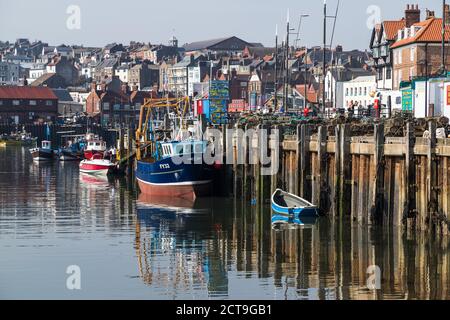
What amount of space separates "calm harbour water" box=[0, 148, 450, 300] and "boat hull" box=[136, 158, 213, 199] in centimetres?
234

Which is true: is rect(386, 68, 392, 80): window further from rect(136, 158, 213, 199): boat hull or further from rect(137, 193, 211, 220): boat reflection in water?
rect(137, 193, 211, 220): boat reflection in water

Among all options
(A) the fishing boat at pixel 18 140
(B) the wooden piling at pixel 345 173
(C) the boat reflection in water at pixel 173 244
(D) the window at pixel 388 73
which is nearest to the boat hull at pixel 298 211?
(B) the wooden piling at pixel 345 173

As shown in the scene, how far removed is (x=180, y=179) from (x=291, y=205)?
1295 cm

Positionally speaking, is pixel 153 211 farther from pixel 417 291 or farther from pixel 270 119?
pixel 417 291

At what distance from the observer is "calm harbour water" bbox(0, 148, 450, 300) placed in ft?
106

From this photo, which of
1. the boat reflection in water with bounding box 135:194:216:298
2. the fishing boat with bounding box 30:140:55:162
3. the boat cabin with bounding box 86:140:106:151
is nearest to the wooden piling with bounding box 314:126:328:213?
the boat reflection in water with bounding box 135:194:216:298

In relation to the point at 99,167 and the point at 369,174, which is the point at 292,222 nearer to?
the point at 369,174

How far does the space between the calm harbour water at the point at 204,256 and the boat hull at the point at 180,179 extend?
7.67 feet

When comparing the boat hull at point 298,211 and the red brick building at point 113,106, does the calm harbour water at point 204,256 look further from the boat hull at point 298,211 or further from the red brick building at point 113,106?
the red brick building at point 113,106

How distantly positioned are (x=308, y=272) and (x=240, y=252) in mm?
5256

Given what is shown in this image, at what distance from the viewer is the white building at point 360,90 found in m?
112

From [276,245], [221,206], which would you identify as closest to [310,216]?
[276,245]
